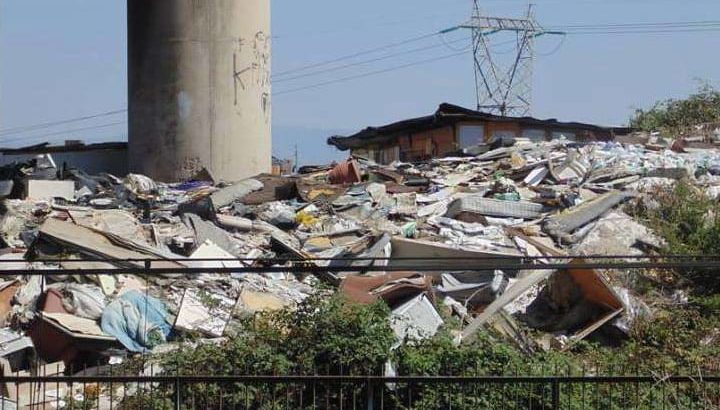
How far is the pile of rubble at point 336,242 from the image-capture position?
1049 centimetres

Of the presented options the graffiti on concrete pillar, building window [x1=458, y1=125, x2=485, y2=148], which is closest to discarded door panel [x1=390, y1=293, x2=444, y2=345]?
the graffiti on concrete pillar

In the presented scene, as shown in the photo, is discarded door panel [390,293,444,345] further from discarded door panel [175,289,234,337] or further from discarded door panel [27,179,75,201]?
discarded door panel [27,179,75,201]

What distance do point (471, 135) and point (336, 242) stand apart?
1149cm

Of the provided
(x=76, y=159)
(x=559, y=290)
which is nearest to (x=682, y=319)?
(x=559, y=290)

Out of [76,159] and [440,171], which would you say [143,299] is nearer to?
[440,171]

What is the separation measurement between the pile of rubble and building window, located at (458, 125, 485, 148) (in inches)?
199

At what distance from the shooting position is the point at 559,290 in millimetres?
11125

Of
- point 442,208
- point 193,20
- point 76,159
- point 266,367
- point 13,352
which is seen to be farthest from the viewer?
point 76,159

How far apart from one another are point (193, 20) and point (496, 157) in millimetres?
5831

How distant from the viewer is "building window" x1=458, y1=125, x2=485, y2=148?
2512cm

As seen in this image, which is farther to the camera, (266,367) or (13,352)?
(13,352)

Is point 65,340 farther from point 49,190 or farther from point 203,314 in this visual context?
point 49,190

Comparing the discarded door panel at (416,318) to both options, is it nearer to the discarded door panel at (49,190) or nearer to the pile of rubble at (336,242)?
the pile of rubble at (336,242)

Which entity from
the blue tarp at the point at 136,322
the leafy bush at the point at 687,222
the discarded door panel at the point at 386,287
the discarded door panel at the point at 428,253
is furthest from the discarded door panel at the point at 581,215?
the blue tarp at the point at 136,322
